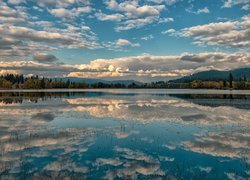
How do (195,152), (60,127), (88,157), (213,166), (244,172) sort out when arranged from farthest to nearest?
(60,127)
(195,152)
(88,157)
(213,166)
(244,172)

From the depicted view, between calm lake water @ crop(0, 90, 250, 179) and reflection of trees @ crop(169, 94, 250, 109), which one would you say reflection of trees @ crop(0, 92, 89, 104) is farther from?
reflection of trees @ crop(169, 94, 250, 109)

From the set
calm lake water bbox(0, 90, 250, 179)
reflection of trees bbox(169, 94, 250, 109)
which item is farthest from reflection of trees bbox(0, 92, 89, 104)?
reflection of trees bbox(169, 94, 250, 109)

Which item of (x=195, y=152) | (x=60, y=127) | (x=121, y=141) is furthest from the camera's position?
(x=60, y=127)

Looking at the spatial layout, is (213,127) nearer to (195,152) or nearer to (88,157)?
(195,152)

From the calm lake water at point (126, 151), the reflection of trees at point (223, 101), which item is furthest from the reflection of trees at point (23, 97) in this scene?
the reflection of trees at point (223, 101)

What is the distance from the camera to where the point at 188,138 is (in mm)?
24516

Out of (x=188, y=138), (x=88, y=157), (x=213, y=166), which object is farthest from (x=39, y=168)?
(x=188, y=138)

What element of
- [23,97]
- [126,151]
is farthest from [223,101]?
[23,97]

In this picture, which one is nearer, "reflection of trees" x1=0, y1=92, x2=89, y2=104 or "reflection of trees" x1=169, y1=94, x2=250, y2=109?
"reflection of trees" x1=169, y1=94, x2=250, y2=109

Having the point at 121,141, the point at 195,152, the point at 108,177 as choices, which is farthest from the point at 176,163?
the point at 121,141

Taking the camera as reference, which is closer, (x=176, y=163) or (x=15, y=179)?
(x=15, y=179)

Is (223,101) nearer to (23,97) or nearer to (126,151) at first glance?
(126,151)

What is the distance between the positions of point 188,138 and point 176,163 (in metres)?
8.03

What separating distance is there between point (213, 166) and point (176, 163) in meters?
2.23
